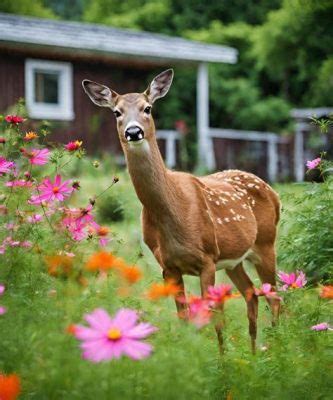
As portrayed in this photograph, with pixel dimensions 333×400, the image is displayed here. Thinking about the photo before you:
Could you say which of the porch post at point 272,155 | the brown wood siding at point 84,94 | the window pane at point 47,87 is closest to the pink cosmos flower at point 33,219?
the brown wood siding at point 84,94

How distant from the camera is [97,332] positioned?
104 inches

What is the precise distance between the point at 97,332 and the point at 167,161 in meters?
17.4

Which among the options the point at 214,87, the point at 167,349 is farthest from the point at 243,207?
the point at 214,87

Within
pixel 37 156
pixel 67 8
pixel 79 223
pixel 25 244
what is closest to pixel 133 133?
pixel 37 156

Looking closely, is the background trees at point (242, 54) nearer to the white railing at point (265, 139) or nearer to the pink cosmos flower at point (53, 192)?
the white railing at point (265, 139)

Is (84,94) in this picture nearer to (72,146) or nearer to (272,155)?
(272,155)

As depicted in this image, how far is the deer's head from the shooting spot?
483 centimetres

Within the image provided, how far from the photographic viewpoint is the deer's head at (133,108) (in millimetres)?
4832

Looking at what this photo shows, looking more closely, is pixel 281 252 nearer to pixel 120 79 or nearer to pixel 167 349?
pixel 167 349

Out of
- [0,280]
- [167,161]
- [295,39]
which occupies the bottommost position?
[167,161]

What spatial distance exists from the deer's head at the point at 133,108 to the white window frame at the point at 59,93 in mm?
13395

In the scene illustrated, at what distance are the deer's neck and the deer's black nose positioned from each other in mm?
155

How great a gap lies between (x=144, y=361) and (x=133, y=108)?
7.81 feet

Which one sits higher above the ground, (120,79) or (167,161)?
(120,79)
